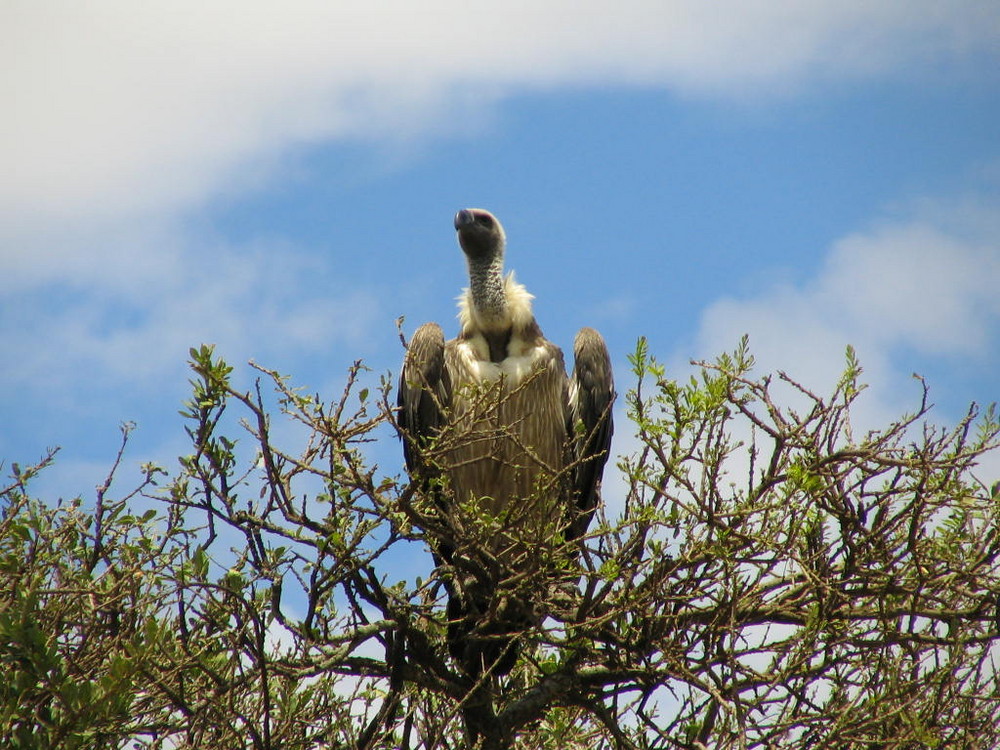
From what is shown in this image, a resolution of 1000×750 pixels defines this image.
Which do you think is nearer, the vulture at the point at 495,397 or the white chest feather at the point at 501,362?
the vulture at the point at 495,397

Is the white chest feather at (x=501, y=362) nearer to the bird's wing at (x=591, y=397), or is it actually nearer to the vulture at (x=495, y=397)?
the vulture at (x=495, y=397)

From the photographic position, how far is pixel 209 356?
14.2 ft

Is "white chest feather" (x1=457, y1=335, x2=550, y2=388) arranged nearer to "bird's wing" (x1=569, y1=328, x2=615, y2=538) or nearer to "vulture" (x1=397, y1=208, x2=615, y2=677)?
"vulture" (x1=397, y1=208, x2=615, y2=677)

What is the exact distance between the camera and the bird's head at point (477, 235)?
8.18 meters

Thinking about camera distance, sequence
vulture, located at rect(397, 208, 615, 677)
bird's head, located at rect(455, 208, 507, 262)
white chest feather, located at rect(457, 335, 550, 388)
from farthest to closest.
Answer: bird's head, located at rect(455, 208, 507, 262)
white chest feather, located at rect(457, 335, 550, 388)
vulture, located at rect(397, 208, 615, 677)

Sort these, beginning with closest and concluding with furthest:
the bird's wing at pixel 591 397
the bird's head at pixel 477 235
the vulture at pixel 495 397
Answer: the vulture at pixel 495 397 < the bird's wing at pixel 591 397 < the bird's head at pixel 477 235

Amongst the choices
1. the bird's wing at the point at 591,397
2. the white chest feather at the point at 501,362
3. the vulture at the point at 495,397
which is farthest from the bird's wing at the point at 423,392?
the bird's wing at the point at 591,397

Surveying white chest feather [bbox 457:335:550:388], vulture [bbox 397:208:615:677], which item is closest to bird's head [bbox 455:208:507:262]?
vulture [bbox 397:208:615:677]

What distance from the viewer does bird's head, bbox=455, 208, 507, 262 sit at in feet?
26.8

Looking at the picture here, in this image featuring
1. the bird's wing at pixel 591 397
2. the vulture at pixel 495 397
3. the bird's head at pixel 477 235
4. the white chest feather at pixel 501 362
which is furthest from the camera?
the bird's head at pixel 477 235

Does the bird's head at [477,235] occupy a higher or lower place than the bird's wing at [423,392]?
higher

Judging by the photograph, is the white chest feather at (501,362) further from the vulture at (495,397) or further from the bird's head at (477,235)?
the bird's head at (477,235)

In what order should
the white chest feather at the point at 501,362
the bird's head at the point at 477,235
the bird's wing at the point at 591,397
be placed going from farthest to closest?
the bird's head at the point at 477,235
the bird's wing at the point at 591,397
the white chest feather at the point at 501,362

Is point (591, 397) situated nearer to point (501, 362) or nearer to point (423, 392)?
point (501, 362)
